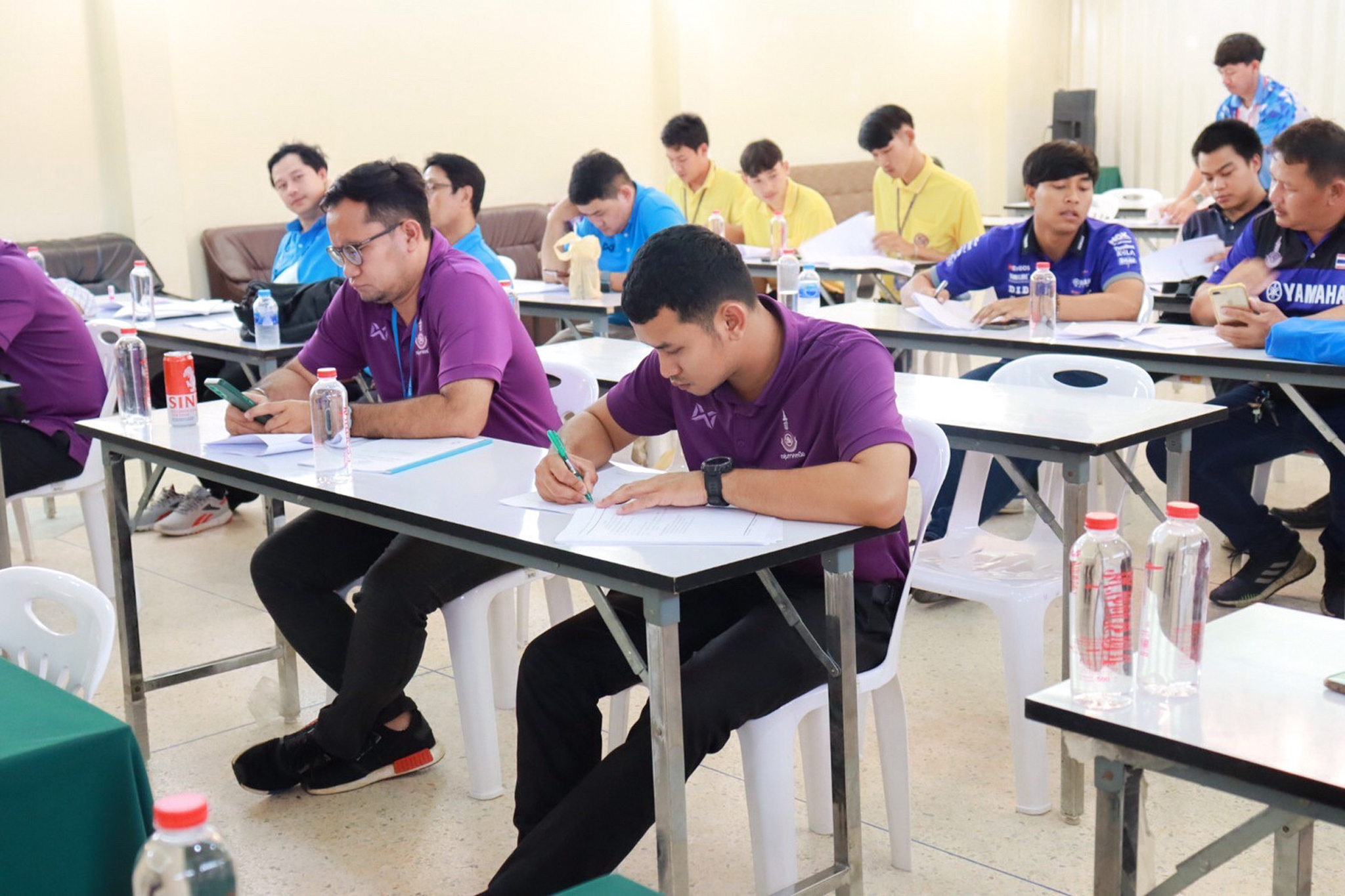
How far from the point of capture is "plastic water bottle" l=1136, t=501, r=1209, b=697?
142 cm

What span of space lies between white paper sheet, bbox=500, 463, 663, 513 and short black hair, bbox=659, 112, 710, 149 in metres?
4.35

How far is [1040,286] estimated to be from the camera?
12.7 ft

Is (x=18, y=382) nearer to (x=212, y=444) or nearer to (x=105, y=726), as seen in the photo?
(x=212, y=444)

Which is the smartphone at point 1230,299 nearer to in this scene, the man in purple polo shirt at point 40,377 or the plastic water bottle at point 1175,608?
the plastic water bottle at point 1175,608

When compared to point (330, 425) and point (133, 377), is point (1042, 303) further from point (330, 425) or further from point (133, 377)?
point (133, 377)

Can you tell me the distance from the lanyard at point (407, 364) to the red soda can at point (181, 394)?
410mm

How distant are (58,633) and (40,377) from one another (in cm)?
200


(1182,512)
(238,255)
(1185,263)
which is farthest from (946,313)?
(238,255)

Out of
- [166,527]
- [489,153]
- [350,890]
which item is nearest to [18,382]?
[166,527]

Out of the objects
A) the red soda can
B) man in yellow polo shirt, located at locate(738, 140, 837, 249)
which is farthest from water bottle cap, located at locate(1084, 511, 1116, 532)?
man in yellow polo shirt, located at locate(738, 140, 837, 249)

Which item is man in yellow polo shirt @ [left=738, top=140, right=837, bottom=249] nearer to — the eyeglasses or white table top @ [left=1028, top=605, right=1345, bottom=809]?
the eyeglasses

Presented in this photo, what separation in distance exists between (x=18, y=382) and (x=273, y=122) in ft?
13.1

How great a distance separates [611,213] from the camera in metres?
5.28

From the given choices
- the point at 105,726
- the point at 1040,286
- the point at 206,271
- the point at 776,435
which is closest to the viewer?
the point at 105,726
